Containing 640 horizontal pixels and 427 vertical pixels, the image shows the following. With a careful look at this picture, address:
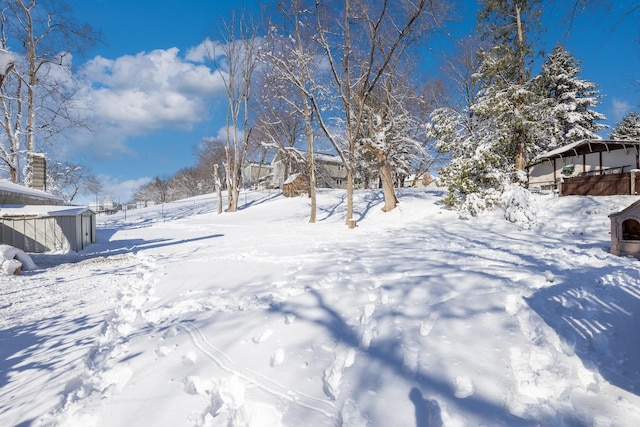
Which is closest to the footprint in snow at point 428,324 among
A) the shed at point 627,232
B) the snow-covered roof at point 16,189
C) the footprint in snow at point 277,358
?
the footprint in snow at point 277,358

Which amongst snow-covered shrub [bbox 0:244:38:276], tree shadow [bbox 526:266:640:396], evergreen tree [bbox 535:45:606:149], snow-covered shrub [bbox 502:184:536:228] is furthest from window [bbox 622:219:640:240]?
evergreen tree [bbox 535:45:606:149]

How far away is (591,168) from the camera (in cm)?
1912

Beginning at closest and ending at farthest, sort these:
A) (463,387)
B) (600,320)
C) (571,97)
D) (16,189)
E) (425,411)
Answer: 1. (425,411)
2. (463,387)
3. (600,320)
4. (16,189)
5. (571,97)

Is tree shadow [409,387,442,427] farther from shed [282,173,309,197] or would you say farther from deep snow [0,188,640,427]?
shed [282,173,309,197]

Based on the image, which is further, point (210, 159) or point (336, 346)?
point (210, 159)

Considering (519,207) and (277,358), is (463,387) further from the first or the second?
(519,207)

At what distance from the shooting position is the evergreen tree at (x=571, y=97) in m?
23.2

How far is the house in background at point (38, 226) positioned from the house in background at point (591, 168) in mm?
19829

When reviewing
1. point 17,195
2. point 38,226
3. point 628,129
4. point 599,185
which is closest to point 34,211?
point 38,226

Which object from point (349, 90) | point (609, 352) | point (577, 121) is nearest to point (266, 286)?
point (609, 352)

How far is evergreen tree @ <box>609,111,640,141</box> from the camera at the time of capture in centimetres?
2711

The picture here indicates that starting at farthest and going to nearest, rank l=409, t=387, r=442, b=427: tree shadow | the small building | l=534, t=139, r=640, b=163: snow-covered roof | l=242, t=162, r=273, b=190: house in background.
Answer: l=242, t=162, r=273, b=190: house in background → l=534, t=139, r=640, b=163: snow-covered roof → the small building → l=409, t=387, r=442, b=427: tree shadow

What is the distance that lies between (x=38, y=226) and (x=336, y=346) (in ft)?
41.7

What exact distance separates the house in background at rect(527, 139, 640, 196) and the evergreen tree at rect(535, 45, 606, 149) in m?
3.04
